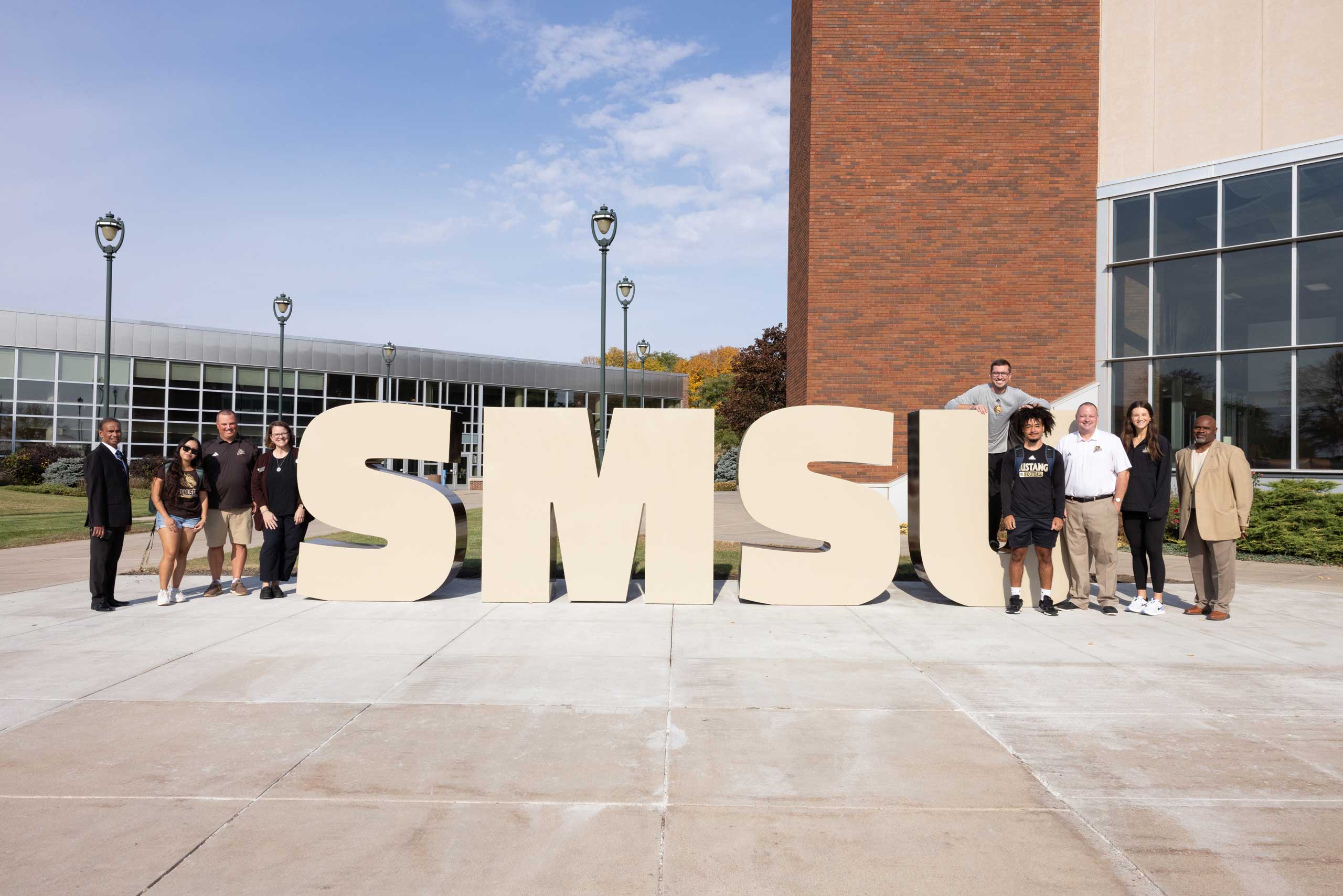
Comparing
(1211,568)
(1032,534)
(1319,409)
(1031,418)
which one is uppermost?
(1319,409)

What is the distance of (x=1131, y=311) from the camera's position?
17.2 metres

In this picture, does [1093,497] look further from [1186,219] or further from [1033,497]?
[1186,219]

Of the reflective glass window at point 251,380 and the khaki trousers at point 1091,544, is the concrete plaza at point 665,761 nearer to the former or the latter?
the khaki trousers at point 1091,544

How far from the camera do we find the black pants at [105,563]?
26.3 ft

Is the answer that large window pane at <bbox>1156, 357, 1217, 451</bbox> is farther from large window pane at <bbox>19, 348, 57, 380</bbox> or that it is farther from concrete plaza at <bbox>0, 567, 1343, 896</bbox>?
large window pane at <bbox>19, 348, 57, 380</bbox>

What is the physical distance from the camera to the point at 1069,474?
836 centimetres

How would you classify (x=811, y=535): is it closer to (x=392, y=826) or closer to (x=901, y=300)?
(x=392, y=826)

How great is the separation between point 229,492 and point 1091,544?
9030mm

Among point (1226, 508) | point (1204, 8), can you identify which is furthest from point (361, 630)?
point (1204, 8)

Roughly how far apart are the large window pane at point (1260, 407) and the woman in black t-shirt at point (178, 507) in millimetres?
16414

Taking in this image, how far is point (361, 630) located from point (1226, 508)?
320 inches

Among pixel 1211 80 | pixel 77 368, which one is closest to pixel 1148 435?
pixel 1211 80

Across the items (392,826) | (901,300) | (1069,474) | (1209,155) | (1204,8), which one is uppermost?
(1204,8)

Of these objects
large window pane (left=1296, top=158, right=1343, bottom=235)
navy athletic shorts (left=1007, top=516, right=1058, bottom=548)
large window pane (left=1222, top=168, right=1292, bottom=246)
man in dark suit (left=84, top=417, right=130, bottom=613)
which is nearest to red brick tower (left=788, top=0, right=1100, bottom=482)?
large window pane (left=1222, top=168, right=1292, bottom=246)
